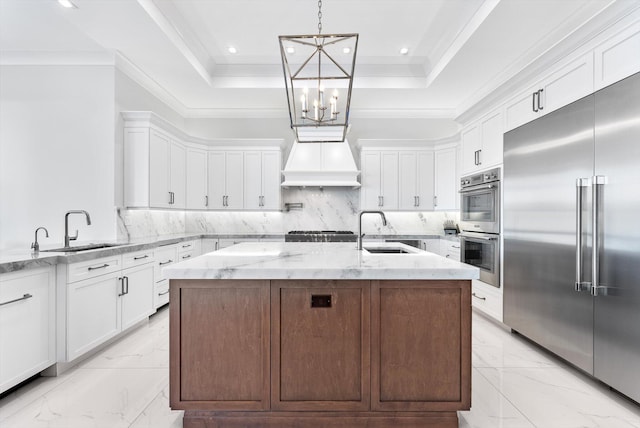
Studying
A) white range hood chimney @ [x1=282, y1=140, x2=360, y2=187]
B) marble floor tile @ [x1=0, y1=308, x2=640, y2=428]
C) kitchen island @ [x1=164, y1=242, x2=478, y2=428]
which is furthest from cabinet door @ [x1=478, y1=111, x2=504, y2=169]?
kitchen island @ [x1=164, y1=242, x2=478, y2=428]

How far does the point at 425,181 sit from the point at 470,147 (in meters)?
1.17

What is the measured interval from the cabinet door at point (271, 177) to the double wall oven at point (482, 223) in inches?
108

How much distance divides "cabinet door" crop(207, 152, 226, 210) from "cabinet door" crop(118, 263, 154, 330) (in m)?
1.83

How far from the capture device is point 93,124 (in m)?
3.63

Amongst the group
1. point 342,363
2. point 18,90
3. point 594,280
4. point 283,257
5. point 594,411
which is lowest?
point 594,411

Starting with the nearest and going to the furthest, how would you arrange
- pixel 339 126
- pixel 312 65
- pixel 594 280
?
pixel 594 280 < pixel 339 126 < pixel 312 65

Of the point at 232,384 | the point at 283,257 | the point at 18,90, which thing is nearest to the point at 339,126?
the point at 283,257

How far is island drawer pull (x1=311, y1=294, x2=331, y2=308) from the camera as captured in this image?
1.83 m

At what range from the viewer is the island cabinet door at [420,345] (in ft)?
Answer: 5.90

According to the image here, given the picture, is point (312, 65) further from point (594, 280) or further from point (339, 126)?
point (594, 280)

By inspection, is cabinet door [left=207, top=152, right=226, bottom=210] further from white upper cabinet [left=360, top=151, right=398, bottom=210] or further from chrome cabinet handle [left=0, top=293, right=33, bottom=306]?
chrome cabinet handle [left=0, top=293, right=33, bottom=306]

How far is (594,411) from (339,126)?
8.42 ft

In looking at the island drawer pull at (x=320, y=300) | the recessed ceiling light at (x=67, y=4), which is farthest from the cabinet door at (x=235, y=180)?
the island drawer pull at (x=320, y=300)

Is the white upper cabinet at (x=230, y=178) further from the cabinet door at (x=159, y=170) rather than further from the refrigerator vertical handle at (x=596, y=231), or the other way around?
the refrigerator vertical handle at (x=596, y=231)
